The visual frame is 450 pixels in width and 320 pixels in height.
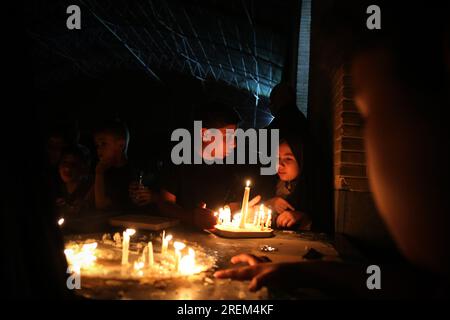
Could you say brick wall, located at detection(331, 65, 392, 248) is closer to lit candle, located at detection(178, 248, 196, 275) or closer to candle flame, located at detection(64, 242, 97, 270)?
lit candle, located at detection(178, 248, 196, 275)

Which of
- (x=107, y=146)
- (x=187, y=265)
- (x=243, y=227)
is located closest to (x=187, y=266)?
(x=187, y=265)

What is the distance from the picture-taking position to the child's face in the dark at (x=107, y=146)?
16.8 ft

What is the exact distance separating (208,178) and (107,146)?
149 cm

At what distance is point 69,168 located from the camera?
4.74 meters

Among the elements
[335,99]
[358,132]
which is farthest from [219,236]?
[335,99]

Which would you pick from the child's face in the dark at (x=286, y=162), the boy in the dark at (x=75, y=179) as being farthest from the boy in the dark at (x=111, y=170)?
the child's face in the dark at (x=286, y=162)

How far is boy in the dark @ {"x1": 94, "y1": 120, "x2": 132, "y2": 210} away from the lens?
4.97 meters

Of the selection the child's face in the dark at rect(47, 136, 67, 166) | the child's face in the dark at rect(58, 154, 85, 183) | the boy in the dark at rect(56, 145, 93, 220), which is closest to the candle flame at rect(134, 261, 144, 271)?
the boy in the dark at rect(56, 145, 93, 220)

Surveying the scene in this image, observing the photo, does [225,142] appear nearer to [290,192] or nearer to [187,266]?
[290,192]

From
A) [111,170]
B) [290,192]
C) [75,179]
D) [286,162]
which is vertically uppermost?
[286,162]

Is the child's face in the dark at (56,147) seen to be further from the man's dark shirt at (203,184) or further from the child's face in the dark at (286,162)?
the child's face in the dark at (286,162)

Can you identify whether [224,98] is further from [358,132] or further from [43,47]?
[358,132]

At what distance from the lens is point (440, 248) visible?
1.31 m

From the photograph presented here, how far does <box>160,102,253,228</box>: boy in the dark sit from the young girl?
2.12 feet
